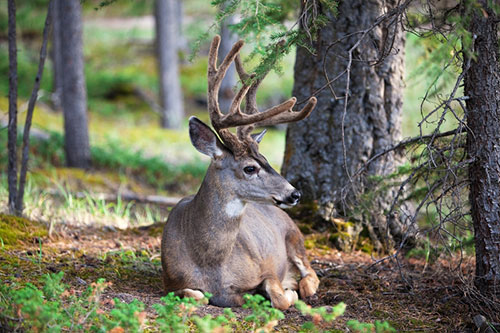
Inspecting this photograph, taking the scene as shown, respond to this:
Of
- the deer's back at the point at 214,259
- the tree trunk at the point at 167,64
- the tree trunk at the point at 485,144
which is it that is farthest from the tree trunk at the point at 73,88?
the tree trunk at the point at 485,144

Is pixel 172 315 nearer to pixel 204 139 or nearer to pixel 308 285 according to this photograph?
pixel 204 139

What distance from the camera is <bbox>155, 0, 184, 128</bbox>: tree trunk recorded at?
58.6ft

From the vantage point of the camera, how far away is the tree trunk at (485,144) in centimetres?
438

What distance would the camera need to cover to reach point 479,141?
4.51 m

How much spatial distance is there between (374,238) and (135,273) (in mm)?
2582

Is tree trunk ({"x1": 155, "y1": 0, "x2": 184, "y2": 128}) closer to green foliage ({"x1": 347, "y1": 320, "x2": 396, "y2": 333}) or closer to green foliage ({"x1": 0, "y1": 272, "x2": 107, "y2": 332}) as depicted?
green foliage ({"x1": 0, "y1": 272, "x2": 107, "y2": 332})

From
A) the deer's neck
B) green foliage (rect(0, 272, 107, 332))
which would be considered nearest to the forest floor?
the deer's neck

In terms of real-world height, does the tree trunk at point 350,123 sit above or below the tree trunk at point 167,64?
below

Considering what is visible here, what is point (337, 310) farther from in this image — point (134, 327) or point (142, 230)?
point (142, 230)

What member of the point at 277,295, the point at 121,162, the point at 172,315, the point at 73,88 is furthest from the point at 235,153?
the point at 121,162

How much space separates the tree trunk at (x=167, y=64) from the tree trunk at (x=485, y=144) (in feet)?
46.9

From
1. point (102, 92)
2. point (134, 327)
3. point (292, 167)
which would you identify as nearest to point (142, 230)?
point (292, 167)

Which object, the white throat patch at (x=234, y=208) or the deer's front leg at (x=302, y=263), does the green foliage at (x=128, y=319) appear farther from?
the deer's front leg at (x=302, y=263)

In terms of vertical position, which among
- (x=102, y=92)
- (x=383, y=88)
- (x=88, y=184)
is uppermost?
(x=102, y=92)
